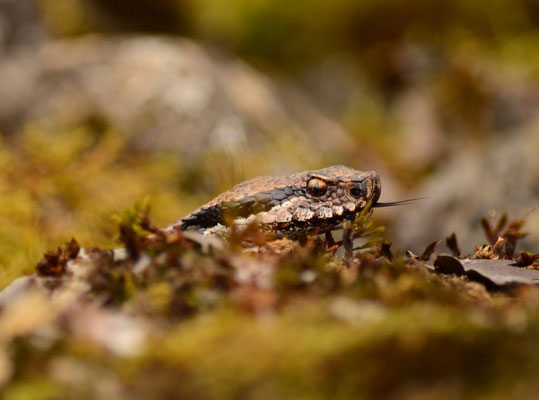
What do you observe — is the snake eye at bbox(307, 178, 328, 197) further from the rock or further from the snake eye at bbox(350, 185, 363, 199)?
the rock

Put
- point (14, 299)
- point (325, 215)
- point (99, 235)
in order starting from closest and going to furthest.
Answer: point (14, 299) → point (325, 215) → point (99, 235)

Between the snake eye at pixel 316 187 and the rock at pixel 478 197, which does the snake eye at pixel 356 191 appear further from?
the rock at pixel 478 197

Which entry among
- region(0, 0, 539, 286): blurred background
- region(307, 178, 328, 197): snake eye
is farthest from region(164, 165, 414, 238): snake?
region(0, 0, 539, 286): blurred background

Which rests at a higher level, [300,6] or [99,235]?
[300,6]

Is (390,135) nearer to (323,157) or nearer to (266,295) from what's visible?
(323,157)

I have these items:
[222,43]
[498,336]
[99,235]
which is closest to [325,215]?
[498,336]

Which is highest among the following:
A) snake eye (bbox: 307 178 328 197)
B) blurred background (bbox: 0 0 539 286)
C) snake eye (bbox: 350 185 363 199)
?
blurred background (bbox: 0 0 539 286)

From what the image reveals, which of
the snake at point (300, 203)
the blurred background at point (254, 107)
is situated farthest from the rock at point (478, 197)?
the snake at point (300, 203)

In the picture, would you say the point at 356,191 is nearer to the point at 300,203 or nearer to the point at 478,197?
the point at 300,203
